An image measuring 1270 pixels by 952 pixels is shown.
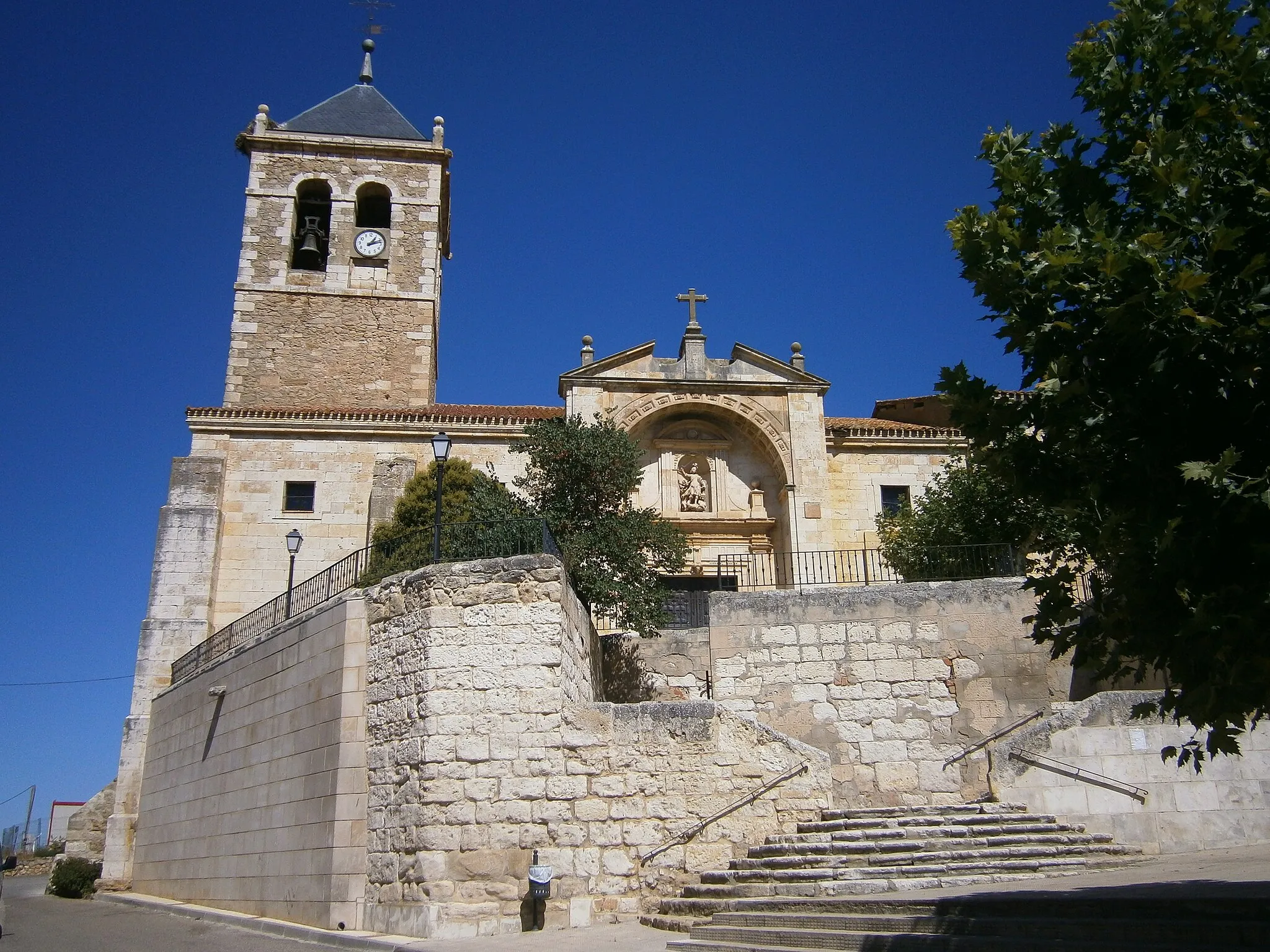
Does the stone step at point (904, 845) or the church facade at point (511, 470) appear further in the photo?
the church facade at point (511, 470)

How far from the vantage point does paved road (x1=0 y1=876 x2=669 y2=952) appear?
945 cm

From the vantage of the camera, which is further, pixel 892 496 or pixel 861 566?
pixel 892 496

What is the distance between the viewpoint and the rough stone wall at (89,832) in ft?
67.9

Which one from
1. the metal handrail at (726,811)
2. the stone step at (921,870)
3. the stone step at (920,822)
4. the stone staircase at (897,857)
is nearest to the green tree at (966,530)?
the stone step at (920,822)

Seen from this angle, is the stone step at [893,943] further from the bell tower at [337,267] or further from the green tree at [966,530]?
the bell tower at [337,267]

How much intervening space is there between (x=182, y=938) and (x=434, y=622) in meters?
4.59

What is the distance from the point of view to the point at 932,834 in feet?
36.1

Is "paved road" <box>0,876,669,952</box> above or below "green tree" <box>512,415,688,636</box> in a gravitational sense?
below

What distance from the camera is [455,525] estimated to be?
13.0 m

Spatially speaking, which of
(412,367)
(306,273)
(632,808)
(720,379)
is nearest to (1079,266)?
(632,808)

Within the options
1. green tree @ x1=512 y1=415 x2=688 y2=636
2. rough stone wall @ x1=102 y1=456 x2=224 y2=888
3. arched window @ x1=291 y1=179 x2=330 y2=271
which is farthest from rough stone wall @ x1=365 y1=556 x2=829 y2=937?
arched window @ x1=291 y1=179 x2=330 y2=271

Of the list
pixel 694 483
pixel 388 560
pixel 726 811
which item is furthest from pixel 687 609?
pixel 694 483

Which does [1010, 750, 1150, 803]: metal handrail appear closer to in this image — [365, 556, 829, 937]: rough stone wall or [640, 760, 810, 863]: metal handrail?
[365, 556, 829, 937]: rough stone wall

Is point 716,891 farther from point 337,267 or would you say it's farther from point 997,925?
point 337,267
